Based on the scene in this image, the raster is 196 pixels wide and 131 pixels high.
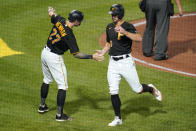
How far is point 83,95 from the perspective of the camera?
1057 centimetres

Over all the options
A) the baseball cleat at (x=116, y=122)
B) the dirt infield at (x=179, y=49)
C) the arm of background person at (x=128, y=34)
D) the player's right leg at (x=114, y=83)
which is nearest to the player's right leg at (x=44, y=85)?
the player's right leg at (x=114, y=83)

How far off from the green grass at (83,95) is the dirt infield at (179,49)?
616 millimetres

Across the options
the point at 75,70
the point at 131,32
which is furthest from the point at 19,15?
the point at 131,32

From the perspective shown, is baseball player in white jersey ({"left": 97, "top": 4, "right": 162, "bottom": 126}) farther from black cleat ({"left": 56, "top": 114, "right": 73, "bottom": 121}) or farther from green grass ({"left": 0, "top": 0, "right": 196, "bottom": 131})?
black cleat ({"left": 56, "top": 114, "right": 73, "bottom": 121})

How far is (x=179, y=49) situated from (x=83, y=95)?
202 inches

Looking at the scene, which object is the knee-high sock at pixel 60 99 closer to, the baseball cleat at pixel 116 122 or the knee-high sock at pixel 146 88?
the baseball cleat at pixel 116 122

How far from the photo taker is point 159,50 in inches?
517

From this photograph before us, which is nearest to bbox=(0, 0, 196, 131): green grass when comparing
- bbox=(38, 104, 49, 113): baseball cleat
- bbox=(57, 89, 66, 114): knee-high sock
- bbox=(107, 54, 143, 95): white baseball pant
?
bbox=(38, 104, 49, 113): baseball cleat

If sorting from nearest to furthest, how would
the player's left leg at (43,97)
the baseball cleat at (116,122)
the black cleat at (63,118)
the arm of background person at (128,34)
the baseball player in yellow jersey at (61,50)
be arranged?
the arm of background person at (128,34), the baseball player in yellow jersey at (61,50), the baseball cleat at (116,122), the black cleat at (63,118), the player's left leg at (43,97)

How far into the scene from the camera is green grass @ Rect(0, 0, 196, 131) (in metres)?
8.99

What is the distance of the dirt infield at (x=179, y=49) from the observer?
12703 millimetres

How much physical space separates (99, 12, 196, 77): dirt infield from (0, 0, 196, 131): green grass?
62 centimetres

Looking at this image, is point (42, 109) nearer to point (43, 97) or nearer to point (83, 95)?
point (43, 97)

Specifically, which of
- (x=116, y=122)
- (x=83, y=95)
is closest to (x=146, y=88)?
(x=116, y=122)
